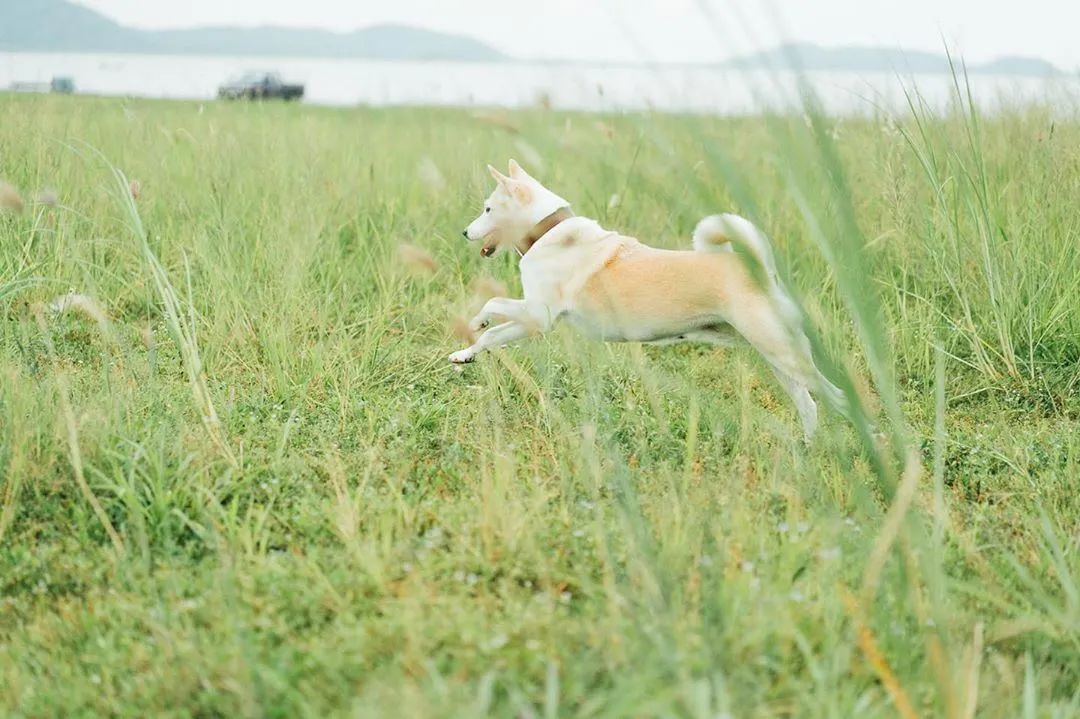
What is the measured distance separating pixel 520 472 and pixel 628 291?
1046 millimetres

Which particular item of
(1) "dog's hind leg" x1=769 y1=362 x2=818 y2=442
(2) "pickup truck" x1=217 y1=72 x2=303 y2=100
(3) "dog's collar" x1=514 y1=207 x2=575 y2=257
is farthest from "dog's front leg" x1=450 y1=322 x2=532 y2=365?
(2) "pickup truck" x1=217 y1=72 x2=303 y2=100

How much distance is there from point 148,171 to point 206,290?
2112 millimetres

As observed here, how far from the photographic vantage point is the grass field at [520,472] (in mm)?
2332

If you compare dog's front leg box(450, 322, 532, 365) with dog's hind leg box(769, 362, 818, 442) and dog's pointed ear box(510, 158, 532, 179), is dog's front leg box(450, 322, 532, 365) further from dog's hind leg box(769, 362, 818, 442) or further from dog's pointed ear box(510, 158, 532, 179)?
dog's hind leg box(769, 362, 818, 442)

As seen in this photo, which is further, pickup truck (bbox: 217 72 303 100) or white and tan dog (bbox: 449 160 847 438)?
pickup truck (bbox: 217 72 303 100)

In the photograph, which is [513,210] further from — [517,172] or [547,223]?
[517,172]

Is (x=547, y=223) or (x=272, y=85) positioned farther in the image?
(x=272, y=85)

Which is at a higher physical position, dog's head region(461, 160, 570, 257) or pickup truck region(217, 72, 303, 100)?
pickup truck region(217, 72, 303, 100)

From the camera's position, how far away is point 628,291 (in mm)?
4465

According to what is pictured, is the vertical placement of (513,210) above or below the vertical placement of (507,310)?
above

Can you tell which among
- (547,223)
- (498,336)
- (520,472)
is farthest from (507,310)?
(520,472)

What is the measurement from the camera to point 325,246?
5938 mm

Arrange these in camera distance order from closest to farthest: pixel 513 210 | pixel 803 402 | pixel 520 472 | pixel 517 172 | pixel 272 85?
pixel 520 472 < pixel 803 402 < pixel 513 210 < pixel 517 172 < pixel 272 85

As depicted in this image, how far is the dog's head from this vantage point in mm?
4898
